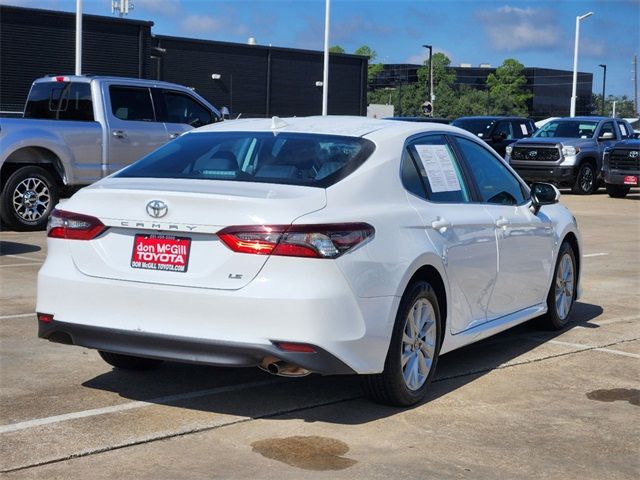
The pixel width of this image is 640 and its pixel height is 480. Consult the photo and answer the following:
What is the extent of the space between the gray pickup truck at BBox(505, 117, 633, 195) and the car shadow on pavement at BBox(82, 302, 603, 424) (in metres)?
20.4

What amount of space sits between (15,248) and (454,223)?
7.59 m

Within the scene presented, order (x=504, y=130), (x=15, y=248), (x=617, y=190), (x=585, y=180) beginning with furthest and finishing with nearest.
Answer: (x=504, y=130)
(x=585, y=180)
(x=617, y=190)
(x=15, y=248)

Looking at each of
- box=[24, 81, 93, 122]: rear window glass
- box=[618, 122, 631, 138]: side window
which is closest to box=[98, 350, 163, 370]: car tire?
box=[24, 81, 93, 122]: rear window glass

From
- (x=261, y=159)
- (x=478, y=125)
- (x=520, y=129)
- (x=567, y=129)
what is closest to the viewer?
(x=261, y=159)

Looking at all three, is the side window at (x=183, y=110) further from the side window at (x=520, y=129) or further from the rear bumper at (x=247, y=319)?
the side window at (x=520, y=129)

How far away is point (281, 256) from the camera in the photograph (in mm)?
5141

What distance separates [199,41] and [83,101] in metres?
42.4

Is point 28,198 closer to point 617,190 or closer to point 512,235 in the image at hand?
point 512,235

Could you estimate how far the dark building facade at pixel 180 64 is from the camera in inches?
1831

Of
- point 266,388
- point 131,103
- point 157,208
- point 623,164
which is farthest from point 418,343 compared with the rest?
point 623,164

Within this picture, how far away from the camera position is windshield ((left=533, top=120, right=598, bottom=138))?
28.6m

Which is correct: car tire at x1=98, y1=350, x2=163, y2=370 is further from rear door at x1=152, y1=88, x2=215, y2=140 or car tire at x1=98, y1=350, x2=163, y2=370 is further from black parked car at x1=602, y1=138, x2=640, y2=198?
black parked car at x1=602, y1=138, x2=640, y2=198

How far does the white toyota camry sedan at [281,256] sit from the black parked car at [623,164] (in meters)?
20.3

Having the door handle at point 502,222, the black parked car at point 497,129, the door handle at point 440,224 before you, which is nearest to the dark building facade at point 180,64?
the black parked car at point 497,129
